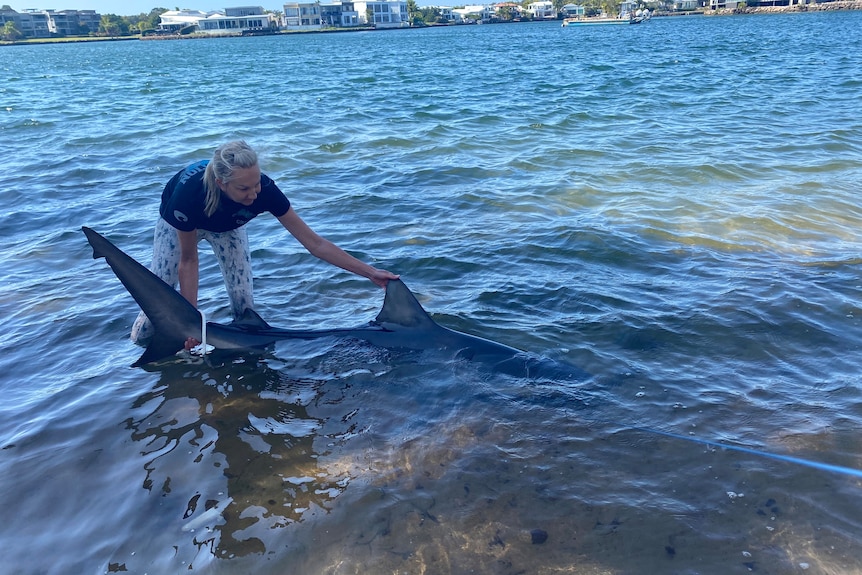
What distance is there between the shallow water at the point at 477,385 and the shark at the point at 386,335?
149 millimetres

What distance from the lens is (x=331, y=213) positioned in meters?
10.6

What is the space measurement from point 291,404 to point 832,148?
12.5 meters

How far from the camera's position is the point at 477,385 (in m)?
5.39

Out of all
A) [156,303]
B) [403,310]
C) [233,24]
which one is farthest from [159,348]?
[233,24]

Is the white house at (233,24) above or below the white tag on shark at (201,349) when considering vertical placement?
above

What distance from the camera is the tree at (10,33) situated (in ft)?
449

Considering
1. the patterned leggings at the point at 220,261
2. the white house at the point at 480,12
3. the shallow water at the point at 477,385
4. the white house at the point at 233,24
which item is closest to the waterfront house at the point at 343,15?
the white house at the point at 233,24

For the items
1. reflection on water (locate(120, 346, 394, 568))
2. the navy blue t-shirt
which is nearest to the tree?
the navy blue t-shirt

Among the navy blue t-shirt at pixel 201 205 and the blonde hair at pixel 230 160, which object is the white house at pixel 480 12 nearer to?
the navy blue t-shirt at pixel 201 205

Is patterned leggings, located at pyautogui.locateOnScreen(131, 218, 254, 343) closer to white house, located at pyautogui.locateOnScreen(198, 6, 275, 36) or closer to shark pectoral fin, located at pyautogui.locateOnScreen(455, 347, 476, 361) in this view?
shark pectoral fin, located at pyautogui.locateOnScreen(455, 347, 476, 361)

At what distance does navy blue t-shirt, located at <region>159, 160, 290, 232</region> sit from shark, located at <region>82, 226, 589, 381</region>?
0.55 metres

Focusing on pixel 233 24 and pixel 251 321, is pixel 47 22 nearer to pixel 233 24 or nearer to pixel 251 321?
pixel 233 24

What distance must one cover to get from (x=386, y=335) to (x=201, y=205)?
1.83 metres

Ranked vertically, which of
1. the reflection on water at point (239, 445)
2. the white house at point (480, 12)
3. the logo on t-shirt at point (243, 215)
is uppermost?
the white house at point (480, 12)
